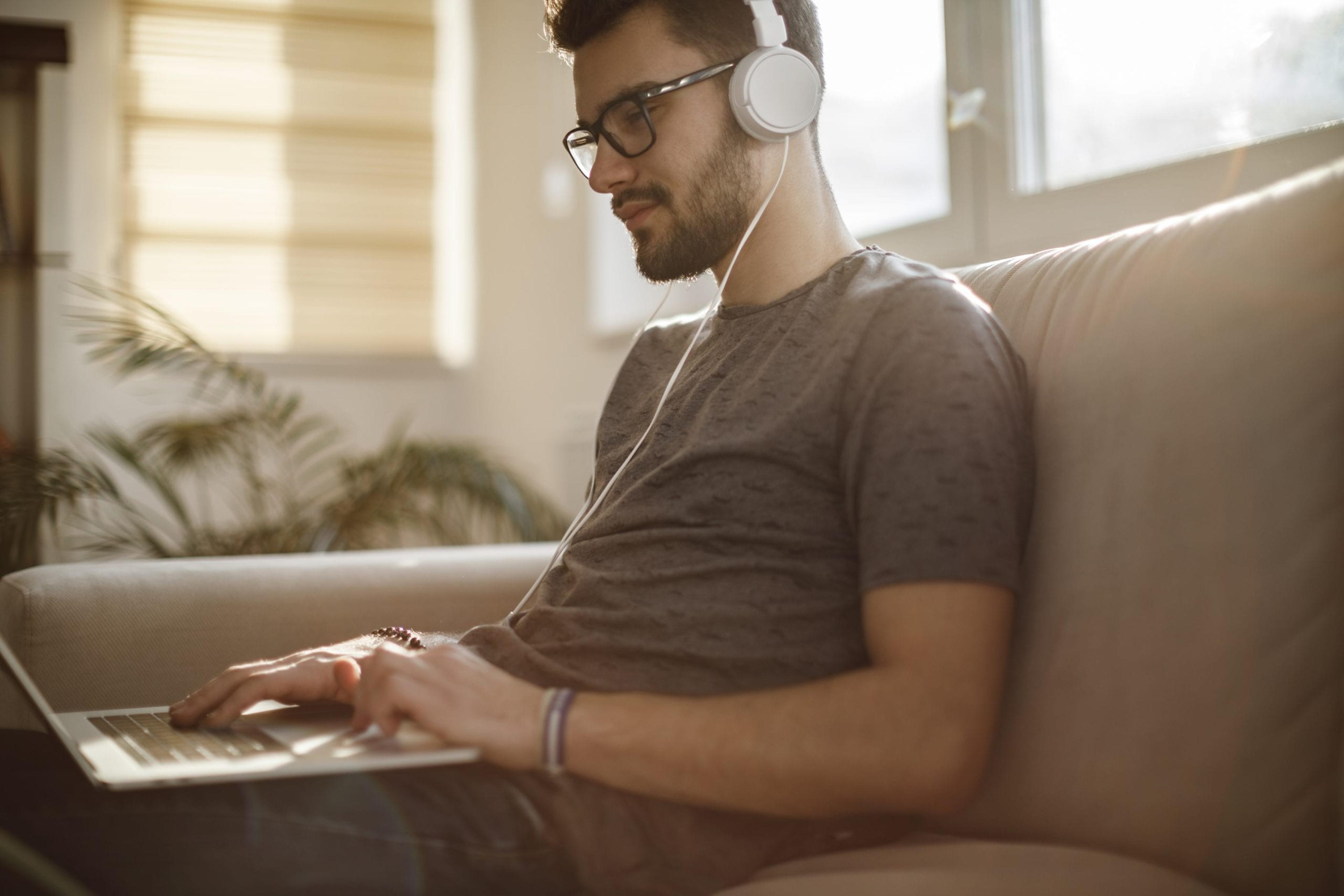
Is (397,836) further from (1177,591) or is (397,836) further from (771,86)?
(771,86)

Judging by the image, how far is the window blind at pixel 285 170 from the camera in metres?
3.35

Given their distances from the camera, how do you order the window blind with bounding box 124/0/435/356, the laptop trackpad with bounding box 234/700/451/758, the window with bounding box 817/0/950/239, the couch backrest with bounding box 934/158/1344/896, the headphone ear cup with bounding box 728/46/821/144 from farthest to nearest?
1. the window blind with bounding box 124/0/435/356
2. the window with bounding box 817/0/950/239
3. the headphone ear cup with bounding box 728/46/821/144
4. the laptop trackpad with bounding box 234/700/451/758
5. the couch backrest with bounding box 934/158/1344/896

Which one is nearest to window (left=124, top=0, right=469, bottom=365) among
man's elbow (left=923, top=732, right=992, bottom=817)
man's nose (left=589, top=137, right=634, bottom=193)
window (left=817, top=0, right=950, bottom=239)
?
window (left=817, top=0, right=950, bottom=239)

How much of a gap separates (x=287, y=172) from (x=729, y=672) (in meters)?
3.06

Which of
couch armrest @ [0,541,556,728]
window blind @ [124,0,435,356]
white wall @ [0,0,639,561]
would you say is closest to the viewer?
couch armrest @ [0,541,556,728]

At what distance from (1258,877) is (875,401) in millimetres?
405

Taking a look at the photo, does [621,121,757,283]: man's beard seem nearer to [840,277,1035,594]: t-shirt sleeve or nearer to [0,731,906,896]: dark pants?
[840,277,1035,594]: t-shirt sleeve

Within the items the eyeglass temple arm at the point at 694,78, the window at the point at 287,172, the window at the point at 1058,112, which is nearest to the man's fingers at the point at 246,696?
the eyeglass temple arm at the point at 694,78

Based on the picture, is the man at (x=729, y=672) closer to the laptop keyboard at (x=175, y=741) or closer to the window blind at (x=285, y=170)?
the laptop keyboard at (x=175, y=741)

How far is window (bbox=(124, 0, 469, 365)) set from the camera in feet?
11.0

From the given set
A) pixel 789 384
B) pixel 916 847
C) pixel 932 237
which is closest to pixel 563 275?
pixel 932 237

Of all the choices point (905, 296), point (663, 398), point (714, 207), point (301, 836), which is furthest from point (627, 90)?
point (301, 836)

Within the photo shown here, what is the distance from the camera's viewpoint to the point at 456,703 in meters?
0.81

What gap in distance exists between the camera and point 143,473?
7.53 ft
